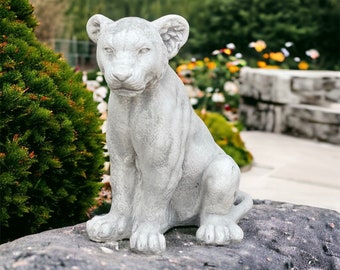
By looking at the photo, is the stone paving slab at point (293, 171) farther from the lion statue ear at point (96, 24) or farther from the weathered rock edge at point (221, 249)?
the lion statue ear at point (96, 24)

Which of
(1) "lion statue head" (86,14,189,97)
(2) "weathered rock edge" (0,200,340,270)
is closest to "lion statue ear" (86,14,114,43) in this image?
(1) "lion statue head" (86,14,189,97)

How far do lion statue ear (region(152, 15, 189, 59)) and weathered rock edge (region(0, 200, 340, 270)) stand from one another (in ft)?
2.83

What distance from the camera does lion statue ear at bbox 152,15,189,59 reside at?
2209mm

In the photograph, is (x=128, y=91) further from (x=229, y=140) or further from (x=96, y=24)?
(x=229, y=140)

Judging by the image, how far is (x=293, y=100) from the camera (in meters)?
7.37

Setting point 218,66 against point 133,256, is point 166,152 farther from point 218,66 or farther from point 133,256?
point 218,66

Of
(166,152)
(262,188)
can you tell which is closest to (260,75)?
(262,188)

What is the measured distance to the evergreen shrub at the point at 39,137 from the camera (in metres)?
2.64

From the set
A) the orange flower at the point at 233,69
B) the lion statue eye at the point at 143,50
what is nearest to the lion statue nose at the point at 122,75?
the lion statue eye at the point at 143,50

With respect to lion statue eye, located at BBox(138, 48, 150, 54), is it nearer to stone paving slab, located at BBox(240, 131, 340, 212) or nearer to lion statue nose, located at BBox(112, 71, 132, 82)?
lion statue nose, located at BBox(112, 71, 132, 82)

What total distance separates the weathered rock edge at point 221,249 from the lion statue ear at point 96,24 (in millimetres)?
911

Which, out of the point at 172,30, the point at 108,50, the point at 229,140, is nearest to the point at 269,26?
the point at 229,140

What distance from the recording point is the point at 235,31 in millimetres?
14695

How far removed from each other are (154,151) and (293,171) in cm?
362
